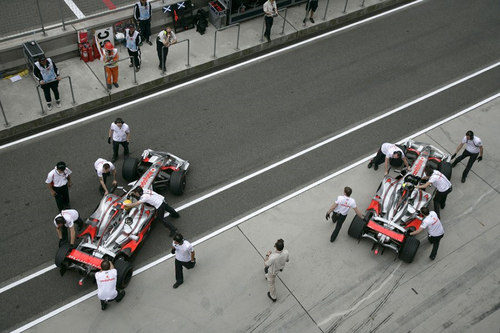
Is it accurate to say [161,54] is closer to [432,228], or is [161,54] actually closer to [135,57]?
[135,57]

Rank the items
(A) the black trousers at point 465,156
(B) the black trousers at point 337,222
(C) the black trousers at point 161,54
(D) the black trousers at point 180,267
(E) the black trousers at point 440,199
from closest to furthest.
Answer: (D) the black trousers at point 180,267 → (B) the black trousers at point 337,222 → (E) the black trousers at point 440,199 → (A) the black trousers at point 465,156 → (C) the black trousers at point 161,54

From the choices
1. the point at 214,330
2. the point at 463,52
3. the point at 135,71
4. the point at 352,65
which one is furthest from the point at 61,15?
the point at 463,52

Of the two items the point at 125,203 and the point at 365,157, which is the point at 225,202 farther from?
the point at 365,157

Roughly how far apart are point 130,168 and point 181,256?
315 centimetres

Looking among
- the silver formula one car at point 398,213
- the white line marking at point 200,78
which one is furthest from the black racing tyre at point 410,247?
the white line marking at point 200,78

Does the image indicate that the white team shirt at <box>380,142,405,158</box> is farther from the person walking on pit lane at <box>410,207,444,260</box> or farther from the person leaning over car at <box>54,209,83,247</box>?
the person leaning over car at <box>54,209,83,247</box>

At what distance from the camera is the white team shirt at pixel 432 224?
11.6m

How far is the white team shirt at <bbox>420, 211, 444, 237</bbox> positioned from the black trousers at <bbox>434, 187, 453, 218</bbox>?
136 cm

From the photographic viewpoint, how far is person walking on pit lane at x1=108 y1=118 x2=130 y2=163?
1285 cm

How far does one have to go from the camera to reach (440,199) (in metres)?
13.2

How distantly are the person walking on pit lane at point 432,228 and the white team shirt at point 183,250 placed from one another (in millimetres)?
4996

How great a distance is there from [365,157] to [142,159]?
608 cm

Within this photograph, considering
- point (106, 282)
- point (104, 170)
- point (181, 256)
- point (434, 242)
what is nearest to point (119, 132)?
point (104, 170)

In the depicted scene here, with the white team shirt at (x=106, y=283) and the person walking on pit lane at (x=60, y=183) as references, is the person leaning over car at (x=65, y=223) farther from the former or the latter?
the white team shirt at (x=106, y=283)
